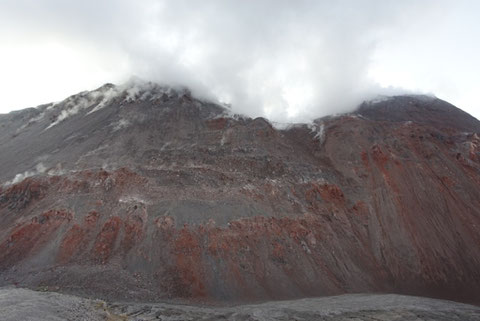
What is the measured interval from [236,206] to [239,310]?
11.5 metres

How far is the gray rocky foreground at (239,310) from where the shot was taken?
17.0 meters

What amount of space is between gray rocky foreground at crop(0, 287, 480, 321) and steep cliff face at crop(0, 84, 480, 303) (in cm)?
285

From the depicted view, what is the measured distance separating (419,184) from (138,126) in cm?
3492

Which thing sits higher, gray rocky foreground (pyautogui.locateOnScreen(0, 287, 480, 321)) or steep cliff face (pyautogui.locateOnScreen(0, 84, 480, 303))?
steep cliff face (pyautogui.locateOnScreen(0, 84, 480, 303))

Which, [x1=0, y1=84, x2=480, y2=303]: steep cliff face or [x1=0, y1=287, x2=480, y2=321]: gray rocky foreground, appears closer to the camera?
[x1=0, y1=287, x2=480, y2=321]: gray rocky foreground

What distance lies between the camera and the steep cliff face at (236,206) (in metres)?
25.6

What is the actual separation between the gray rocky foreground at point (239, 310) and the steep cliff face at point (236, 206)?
112 inches

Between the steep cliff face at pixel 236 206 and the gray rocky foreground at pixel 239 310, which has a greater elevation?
the steep cliff face at pixel 236 206

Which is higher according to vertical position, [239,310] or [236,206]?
[236,206]

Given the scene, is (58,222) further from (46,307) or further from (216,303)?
(216,303)

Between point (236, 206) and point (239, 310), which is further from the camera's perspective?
point (236, 206)

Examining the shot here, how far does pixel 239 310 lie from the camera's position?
20672 millimetres

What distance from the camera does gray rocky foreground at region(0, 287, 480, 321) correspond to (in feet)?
55.9

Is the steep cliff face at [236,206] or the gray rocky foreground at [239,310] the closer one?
the gray rocky foreground at [239,310]
